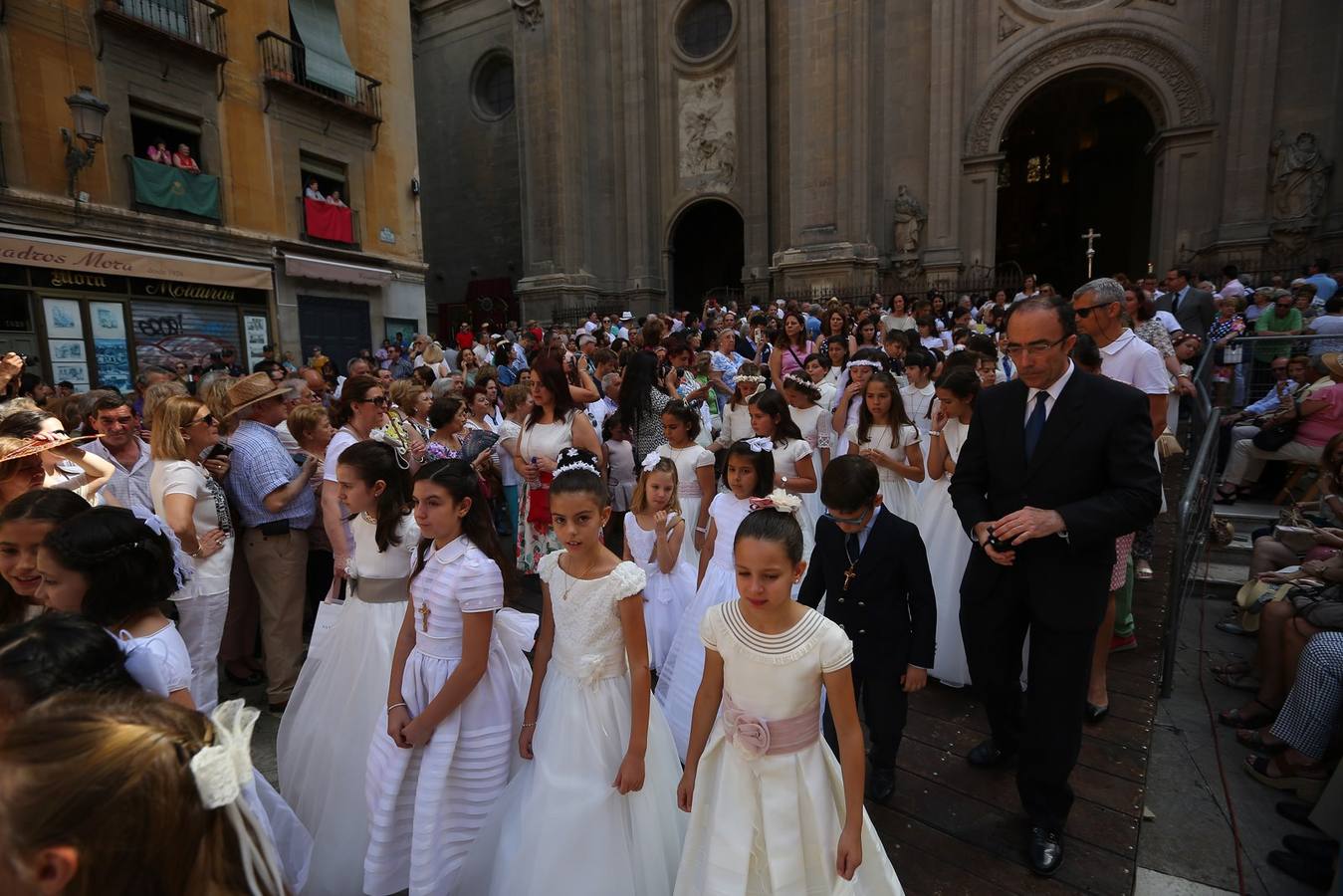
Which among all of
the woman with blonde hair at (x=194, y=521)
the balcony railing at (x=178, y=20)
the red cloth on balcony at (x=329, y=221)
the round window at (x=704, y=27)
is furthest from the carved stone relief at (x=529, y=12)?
the woman with blonde hair at (x=194, y=521)

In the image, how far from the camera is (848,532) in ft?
10.8

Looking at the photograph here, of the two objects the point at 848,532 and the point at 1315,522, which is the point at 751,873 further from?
the point at 1315,522

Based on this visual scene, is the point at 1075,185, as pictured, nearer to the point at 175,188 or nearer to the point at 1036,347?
the point at 175,188

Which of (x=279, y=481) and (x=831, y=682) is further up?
(x=279, y=481)

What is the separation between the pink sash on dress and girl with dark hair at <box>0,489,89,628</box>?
2.47 meters

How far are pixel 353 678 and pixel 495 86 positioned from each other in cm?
2949

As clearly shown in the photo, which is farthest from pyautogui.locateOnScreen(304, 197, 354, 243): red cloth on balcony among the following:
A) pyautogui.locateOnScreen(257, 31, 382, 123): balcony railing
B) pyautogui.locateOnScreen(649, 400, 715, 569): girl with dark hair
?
pyautogui.locateOnScreen(649, 400, 715, 569): girl with dark hair

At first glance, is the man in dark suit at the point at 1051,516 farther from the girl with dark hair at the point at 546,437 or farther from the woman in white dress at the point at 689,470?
the girl with dark hair at the point at 546,437

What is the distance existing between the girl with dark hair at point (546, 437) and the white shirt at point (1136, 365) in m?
3.54

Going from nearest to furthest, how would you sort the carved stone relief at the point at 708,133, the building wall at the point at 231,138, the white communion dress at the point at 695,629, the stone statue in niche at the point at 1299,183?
the white communion dress at the point at 695,629
the building wall at the point at 231,138
the stone statue in niche at the point at 1299,183
the carved stone relief at the point at 708,133

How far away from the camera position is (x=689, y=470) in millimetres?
5289

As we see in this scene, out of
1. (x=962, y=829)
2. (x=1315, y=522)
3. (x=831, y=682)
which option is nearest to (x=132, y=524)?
(x=831, y=682)

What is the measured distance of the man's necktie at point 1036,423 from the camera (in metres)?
2.90

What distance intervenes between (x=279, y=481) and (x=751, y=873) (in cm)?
366
